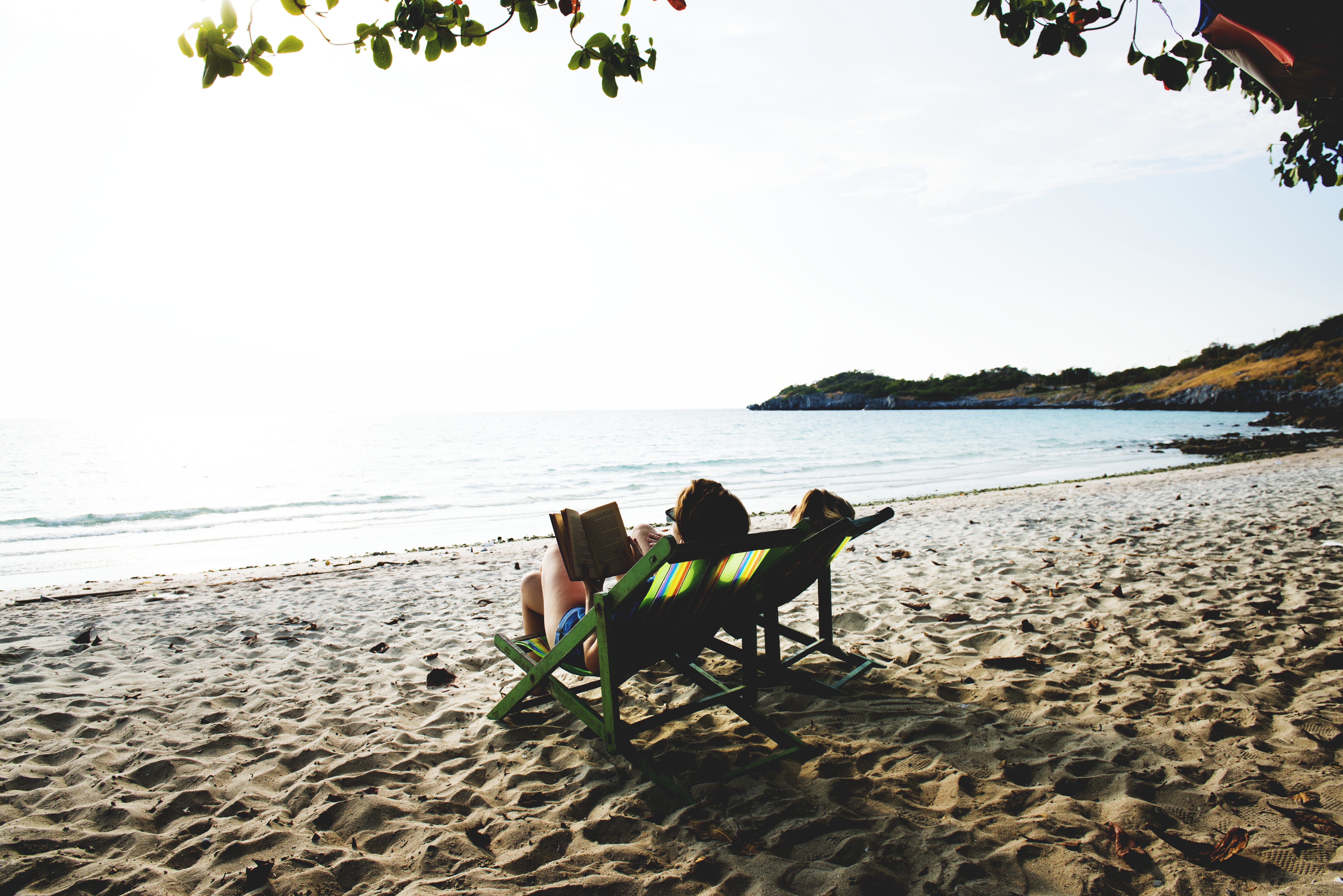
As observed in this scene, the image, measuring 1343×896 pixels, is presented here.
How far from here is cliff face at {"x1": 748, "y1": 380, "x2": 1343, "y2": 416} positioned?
4903cm

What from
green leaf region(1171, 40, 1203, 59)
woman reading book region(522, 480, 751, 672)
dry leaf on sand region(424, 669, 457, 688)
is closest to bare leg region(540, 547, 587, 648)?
woman reading book region(522, 480, 751, 672)

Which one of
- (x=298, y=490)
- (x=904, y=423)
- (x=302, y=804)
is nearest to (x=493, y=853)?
(x=302, y=804)

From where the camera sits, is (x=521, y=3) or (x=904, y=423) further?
(x=904, y=423)

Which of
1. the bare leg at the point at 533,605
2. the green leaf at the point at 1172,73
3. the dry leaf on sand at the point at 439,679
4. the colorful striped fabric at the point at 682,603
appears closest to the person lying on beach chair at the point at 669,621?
the colorful striped fabric at the point at 682,603

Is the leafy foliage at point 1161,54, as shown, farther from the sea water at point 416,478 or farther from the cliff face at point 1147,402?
the cliff face at point 1147,402

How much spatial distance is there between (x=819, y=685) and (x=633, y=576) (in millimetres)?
1572

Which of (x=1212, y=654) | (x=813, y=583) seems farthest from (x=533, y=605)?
(x=1212, y=654)

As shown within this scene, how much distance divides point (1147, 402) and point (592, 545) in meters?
92.9

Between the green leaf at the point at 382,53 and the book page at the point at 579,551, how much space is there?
1.75 metres

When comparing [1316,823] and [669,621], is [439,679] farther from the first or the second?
[1316,823]

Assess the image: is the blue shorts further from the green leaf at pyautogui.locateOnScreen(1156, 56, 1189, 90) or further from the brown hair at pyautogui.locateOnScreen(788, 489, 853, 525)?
the green leaf at pyautogui.locateOnScreen(1156, 56, 1189, 90)

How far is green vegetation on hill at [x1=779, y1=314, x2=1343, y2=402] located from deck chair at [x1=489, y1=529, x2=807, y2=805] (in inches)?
2676

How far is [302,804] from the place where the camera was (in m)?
2.46

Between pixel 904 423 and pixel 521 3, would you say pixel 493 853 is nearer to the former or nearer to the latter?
pixel 521 3
